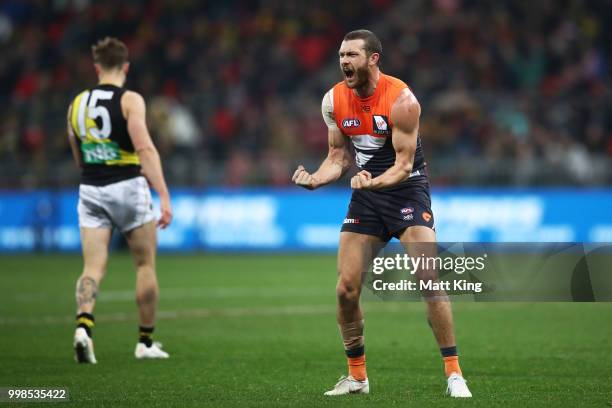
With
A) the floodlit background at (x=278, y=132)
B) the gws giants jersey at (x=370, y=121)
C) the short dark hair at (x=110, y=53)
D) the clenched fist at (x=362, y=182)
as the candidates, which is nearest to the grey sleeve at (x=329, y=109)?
the gws giants jersey at (x=370, y=121)

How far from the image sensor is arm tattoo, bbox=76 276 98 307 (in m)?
9.70

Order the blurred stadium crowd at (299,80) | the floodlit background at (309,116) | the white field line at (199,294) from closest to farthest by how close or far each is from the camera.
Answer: the white field line at (199,294), the floodlit background at (309,116), the blurred stadium crowd at (299,80)

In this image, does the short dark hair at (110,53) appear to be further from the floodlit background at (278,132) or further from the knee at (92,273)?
the floodlit background at (278,132)

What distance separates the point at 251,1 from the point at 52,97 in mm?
6648

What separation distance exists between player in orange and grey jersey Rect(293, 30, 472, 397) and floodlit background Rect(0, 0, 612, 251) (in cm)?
1439

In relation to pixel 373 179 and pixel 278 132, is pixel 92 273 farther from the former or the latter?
pixel 278 132

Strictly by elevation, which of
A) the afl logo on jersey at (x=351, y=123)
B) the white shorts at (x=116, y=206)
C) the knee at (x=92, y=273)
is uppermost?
the white shorts at (x=116, y=206)

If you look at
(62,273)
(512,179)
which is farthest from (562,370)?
(512,179)

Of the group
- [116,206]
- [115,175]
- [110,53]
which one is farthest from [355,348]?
[110,53]

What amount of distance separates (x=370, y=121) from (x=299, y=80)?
1911 centimetres

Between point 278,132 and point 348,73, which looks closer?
point 348,73

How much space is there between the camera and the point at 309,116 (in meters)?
24.9

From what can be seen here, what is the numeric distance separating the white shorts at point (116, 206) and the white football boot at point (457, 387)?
361 centimetres

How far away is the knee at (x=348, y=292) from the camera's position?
7.83 meters
